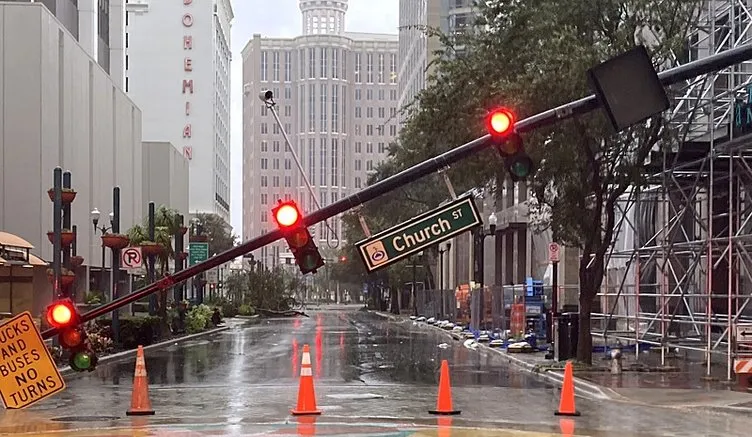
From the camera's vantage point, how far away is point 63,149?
54.9 m

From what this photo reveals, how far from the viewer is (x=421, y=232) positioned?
8438 mm

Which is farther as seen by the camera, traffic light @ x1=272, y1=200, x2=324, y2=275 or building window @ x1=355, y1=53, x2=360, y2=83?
building window @ x1=355, y1=53, x2=360, y2=83

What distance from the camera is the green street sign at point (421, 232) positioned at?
8391 millimetres

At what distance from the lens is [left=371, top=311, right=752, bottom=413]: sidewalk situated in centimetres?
1825

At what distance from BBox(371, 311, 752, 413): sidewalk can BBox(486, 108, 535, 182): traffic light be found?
33.5ft

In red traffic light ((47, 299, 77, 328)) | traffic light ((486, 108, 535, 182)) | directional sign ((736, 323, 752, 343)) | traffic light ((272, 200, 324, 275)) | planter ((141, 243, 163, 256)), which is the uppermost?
traffic light ((486, 108, 535, 182))

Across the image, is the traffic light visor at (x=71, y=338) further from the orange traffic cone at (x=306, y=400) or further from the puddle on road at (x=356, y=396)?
the puddle on road at (x=356, y=396)

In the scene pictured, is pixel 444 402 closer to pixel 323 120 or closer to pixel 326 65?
pixel 326 65

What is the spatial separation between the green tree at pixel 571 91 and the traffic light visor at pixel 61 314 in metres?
15.6

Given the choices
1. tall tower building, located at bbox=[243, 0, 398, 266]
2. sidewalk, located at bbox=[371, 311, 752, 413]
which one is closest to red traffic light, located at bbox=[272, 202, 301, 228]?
sidewalk, located at bbox=[371, 311, 752, 413]

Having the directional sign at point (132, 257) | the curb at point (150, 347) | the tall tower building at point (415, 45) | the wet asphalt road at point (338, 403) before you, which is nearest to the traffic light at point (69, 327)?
the wet asphalt road at point (338, 403)

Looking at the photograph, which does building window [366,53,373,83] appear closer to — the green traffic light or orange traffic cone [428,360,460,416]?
orange traffic cone [428,360,460,416]

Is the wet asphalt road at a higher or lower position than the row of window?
lower

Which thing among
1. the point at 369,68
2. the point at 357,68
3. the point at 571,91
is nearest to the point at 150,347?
the point at 571,91
